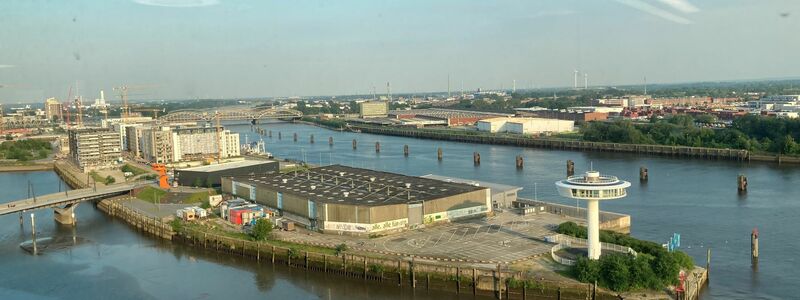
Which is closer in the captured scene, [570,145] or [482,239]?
[482,239]

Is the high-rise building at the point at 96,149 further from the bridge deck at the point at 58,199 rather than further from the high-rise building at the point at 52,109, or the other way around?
the high-rise building at the point at 52,109

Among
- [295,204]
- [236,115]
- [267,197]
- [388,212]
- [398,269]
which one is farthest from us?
[236,115]

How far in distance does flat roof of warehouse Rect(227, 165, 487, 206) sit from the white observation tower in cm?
289

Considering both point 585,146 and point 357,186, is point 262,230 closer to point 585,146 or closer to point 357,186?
point 357,186

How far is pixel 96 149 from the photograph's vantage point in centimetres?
2178

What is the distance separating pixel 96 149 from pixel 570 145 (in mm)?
17019

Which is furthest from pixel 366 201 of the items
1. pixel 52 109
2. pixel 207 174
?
pixel 52 109

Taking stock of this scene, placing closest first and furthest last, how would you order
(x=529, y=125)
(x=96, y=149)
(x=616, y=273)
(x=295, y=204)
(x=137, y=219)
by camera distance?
1. (x=616, y=273)
2. (x=295, y=204)
3. (x=137, y=219)
4. (x=96, y=149)
5. (x=529, y=125)

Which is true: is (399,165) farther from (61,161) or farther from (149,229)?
(61,161)

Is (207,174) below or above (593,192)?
below

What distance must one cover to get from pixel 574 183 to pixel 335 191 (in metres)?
4.66

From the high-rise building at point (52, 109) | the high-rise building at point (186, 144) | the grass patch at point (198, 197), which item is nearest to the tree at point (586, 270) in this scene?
the grass patch at point (198, 197)

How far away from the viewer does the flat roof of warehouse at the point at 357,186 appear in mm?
11141

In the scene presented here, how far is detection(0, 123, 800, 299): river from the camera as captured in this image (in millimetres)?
8789
